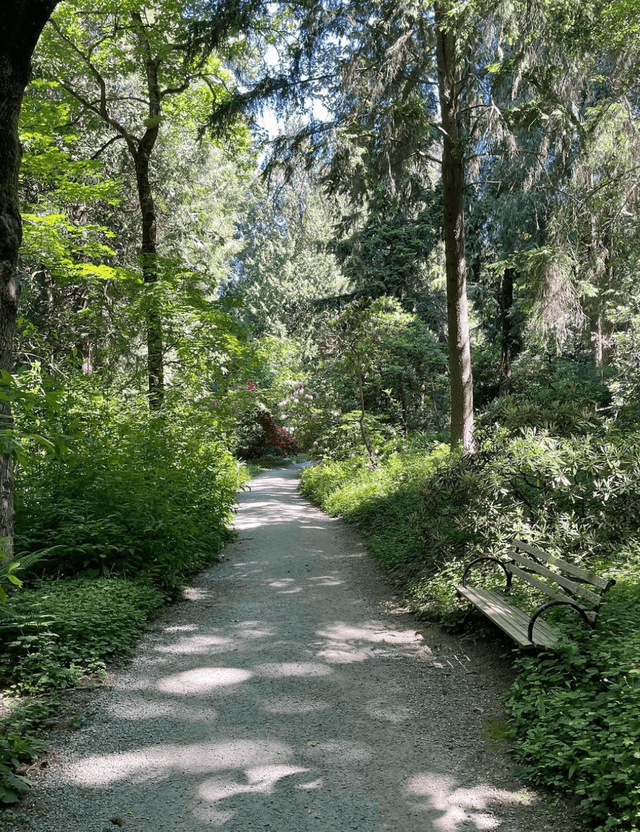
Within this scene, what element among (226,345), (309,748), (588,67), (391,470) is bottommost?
(309,748)

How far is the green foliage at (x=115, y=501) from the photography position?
6.08m

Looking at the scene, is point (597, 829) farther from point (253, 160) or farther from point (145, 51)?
point (253, 160)

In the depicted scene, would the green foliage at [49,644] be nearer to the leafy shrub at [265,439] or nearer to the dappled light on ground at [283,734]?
the dappled light on ground at [283,734]

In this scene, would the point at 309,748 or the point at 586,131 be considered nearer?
the point at 309,748

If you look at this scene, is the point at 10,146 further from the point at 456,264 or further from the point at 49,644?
the point at 456,264

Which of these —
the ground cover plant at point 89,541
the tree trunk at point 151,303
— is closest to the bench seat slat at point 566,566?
the ground cover plant at point 89,541

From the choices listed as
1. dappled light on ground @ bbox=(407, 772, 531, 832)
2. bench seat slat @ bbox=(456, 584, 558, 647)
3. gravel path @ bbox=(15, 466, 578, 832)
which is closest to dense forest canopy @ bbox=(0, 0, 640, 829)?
bench seat slat @ bbox=(456, 584, 558, 647)

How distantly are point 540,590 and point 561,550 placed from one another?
84cm

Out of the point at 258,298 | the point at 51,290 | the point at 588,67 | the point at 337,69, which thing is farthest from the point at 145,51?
the point at 258,298

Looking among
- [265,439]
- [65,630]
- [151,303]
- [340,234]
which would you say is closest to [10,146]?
[65,630]

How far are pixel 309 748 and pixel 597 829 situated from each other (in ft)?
5.28

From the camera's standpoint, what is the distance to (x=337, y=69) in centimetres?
944

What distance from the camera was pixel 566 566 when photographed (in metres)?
4.70

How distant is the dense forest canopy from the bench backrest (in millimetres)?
416
